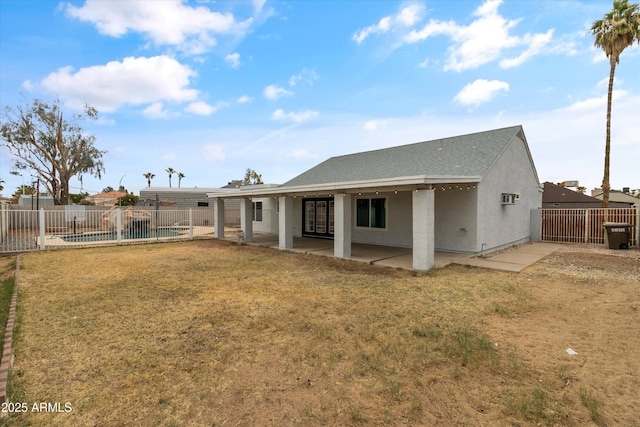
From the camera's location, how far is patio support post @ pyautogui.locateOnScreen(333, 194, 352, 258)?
396 inches

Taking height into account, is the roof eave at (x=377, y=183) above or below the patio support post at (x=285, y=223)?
above

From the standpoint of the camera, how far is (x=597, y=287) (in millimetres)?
6652

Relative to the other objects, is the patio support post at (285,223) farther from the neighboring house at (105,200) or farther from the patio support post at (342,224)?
the neighboring house at (105,200)

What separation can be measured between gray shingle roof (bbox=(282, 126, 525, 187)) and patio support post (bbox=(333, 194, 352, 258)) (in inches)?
118

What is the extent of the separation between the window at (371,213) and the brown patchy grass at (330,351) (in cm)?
579

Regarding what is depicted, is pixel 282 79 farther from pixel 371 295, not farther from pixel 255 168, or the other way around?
pixel 255 168

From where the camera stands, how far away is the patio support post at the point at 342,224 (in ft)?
33.0

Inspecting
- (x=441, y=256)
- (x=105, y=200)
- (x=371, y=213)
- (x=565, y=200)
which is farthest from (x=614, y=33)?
(x=105, y=200)

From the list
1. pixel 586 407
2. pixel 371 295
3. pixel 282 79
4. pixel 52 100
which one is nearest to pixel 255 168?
pixel 52 100

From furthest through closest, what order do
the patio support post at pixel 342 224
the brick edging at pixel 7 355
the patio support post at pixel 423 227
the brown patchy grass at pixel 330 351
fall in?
the patio support post at pixel 342 224 → the patio support post at pixel 423 227 → the brick edging at pixel 7 355 → the brown patchy grass at pixel 330 351

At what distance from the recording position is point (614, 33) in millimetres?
15625

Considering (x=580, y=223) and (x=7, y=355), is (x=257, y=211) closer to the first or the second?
(x=7, y=355)

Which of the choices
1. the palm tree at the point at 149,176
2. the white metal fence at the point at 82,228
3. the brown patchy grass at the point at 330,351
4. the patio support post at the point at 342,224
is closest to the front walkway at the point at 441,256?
the patio support post at the point at 342,224

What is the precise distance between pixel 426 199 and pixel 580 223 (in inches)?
460
